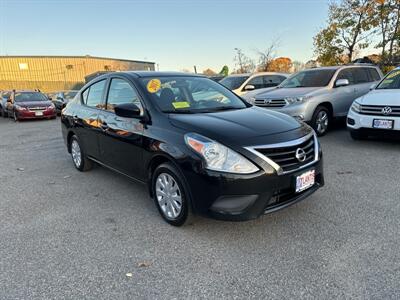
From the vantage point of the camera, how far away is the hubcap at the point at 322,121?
24.2 ft

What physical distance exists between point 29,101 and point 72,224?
1324 centimetres

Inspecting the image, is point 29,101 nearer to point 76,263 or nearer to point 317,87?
point 317,87

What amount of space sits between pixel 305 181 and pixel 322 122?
16.2 feet

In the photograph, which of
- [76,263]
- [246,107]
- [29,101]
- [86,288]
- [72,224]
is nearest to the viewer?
[86,288]

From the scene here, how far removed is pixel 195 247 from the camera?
2.92 meters

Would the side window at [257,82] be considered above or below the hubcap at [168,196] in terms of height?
above

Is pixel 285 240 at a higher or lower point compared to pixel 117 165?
lower

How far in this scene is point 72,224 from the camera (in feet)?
11.4

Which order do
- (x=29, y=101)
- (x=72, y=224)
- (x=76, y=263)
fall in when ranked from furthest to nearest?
(x=29, y=101) → (x=72, y=224) → (x=76, y=263)

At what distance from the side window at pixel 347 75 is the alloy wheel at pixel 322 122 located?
3.64 ft

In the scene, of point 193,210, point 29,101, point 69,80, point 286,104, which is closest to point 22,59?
point 69,80

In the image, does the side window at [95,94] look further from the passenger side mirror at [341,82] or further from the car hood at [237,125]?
the passenger side mirror at [341,82]

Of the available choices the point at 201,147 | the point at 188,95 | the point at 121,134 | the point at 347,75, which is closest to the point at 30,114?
the point at 121,134

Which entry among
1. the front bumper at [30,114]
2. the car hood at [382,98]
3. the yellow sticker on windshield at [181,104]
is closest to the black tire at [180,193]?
the yellow sticker on windshield at [181,104]
